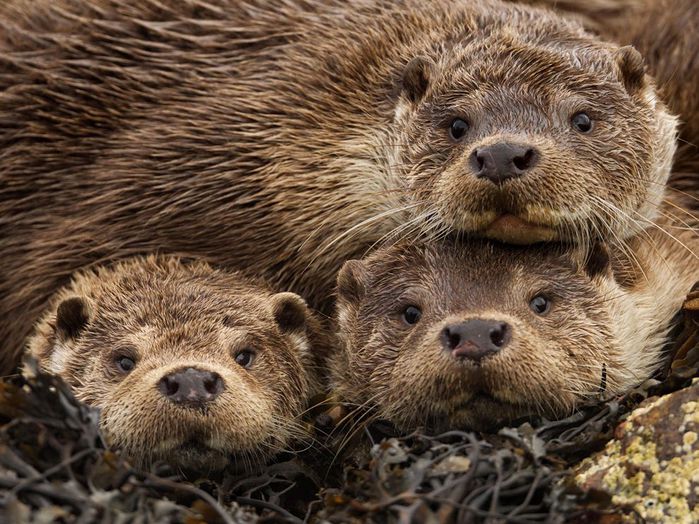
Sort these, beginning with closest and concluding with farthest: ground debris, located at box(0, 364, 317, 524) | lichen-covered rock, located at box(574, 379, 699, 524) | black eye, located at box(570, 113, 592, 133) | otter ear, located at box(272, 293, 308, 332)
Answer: ground debris, located at box(0, 364, 317, 524), lichen-covered rock, located at box(574, 379, 699, 524), black eye, located at box(570, 113, 592, 133), otter ear, located at box(272, 293, 308, 332)

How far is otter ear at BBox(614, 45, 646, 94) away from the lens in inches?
259

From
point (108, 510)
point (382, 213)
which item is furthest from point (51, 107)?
point (108, 510)

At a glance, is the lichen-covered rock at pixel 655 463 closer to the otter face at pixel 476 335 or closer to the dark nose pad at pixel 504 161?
the otter face at pixel 476 335

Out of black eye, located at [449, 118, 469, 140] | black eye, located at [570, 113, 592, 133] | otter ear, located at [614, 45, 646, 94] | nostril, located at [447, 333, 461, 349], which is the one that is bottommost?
nostril, located at [447, 333, 461, 349]

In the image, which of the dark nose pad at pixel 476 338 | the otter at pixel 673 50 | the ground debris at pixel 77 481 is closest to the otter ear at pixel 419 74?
the otter at pixel 673 50

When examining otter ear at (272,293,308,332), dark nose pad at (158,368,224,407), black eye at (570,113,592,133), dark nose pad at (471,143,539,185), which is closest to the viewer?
dark nose pad at (158,368,224,407)

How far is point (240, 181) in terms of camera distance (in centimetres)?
695

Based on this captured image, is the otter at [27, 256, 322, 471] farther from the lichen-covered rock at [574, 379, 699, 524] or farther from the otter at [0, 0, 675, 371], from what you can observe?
the lichen-covered rock at [574, 379, 699, 524]

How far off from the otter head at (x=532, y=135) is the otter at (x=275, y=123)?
0.01 m

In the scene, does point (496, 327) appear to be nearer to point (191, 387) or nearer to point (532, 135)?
point (532, 135)

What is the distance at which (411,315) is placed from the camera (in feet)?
19.6

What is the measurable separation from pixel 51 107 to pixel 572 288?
3231 mm

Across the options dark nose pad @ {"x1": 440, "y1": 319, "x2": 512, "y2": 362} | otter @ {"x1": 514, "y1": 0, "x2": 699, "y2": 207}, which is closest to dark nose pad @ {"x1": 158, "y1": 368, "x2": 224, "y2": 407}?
dark nose pad @ {"x1": 440, "y1": 319, "x2": 512, "y2": 362}

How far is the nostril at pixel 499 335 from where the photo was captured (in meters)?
5.32
